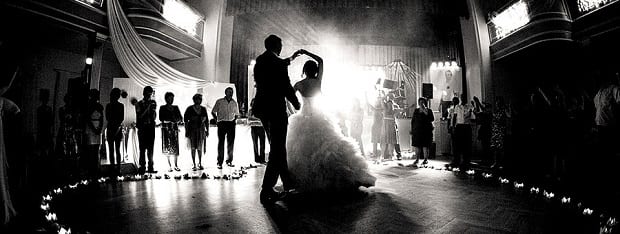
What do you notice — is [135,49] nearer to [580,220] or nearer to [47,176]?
[47,176]

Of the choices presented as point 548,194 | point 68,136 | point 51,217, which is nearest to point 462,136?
point 548,194

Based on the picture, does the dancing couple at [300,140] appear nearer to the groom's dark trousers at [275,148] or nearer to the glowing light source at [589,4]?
the groom's dark trousers at [275,148]

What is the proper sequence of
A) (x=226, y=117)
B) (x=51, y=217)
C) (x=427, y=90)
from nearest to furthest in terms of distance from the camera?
(x=51, y=217)
(x=226, y=117)
(x=427, y=90)

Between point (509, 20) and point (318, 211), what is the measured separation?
8560 mm

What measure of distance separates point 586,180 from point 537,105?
1.13 m

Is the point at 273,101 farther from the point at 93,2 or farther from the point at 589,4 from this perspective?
the point at 589,4

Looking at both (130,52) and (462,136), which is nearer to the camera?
(130,52)

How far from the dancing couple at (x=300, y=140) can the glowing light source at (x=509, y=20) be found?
7.45 metres

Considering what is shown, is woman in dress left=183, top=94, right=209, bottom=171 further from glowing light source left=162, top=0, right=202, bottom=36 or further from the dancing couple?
glowing light source left=162, top=0, right=202, bottom=36

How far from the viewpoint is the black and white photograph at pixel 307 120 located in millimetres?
2086

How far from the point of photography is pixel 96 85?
682 cm

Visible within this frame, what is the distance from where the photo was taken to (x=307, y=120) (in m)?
2.79

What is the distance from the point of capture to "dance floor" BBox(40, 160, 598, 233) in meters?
1.75

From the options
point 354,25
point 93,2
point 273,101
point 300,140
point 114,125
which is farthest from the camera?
point 354,25
